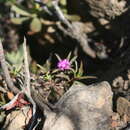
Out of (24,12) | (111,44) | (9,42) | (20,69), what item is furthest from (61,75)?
(9,42)

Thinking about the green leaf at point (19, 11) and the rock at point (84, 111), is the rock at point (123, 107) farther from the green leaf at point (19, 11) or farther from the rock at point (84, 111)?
the green leaf at point (19, 11)

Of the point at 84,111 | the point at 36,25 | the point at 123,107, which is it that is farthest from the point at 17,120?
the point at 36,25

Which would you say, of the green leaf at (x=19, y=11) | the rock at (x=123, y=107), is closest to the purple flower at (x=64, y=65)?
the rock at (x=123, y=107)

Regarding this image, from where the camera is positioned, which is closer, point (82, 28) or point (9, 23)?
point (82, 28)

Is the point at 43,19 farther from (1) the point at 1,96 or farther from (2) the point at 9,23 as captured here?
(1) the point at 1,96

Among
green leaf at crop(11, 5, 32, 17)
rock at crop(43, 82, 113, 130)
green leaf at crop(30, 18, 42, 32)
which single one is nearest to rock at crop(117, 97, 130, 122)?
rock at crop(43, 82, 113, 130)

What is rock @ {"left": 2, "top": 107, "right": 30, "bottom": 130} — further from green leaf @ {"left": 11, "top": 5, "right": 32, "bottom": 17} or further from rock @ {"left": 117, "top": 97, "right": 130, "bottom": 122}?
green leaf @ {"left": 11, "top": 5, "right": 32, "bottom": 17}

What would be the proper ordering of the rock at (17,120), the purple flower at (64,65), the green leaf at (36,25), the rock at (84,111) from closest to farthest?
the rock at (84,111)
the rock at (17,120)
the purple flower at (64,65)
the green leaf at (36,25)

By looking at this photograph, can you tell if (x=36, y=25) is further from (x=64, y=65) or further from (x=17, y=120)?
(x=17, y=120)
